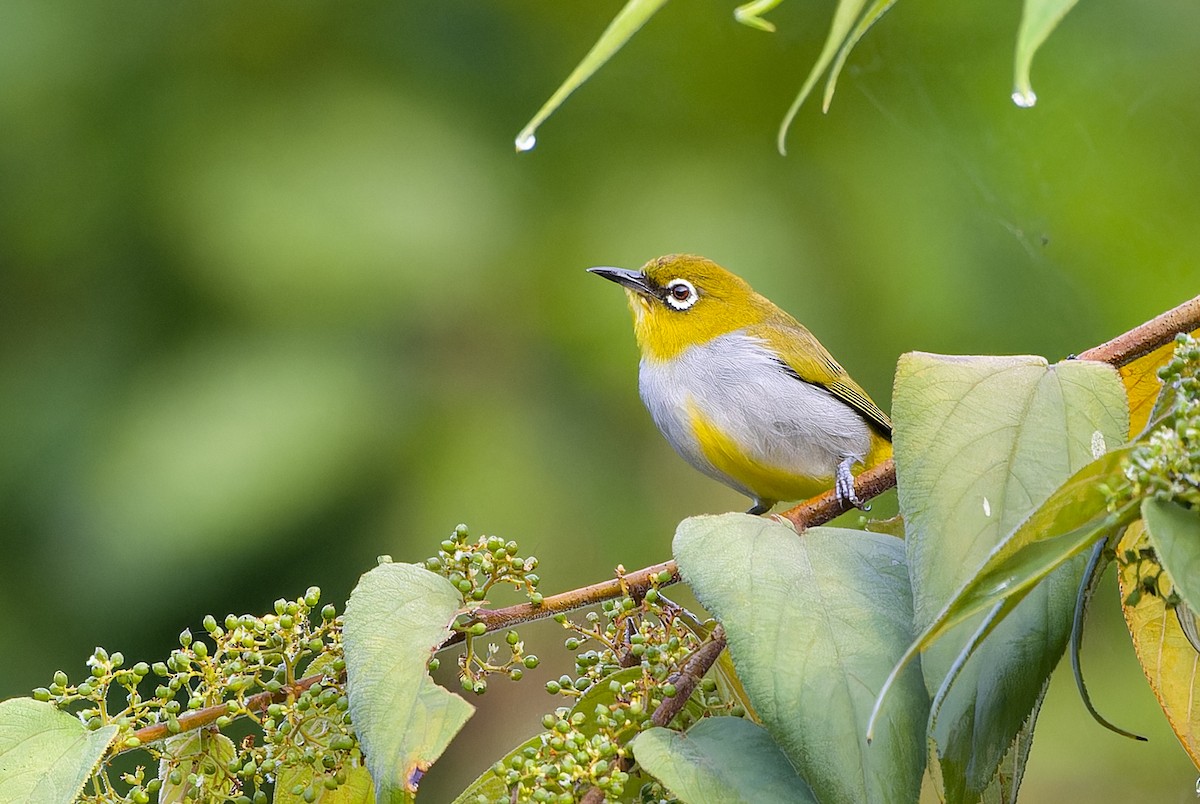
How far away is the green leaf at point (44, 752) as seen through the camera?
0.70 m

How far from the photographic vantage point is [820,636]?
63 centimetres

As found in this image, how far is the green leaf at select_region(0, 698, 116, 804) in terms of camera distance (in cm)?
70

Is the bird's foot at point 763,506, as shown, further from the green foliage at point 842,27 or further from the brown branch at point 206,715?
the green foliage at point 842,27

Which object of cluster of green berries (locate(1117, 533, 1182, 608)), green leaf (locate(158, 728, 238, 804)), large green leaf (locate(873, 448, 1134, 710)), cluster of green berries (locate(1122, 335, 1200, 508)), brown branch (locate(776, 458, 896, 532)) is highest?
cluster of green berries (locate(1122, 335, 1200, 508))

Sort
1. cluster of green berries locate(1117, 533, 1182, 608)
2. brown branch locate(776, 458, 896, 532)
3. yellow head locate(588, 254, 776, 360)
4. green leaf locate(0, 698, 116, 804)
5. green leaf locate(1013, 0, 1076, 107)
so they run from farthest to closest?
yellow head locate(588, 254, 776, 360)
brown branch locate(776, 458, 896, 532)
green leaf locate(0, 698, 116, 804)
cluster of green berries locate(1117, 533, 1182, 608)
green leaf locate(1013, 0, 1076, 107)

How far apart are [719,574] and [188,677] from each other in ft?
1.05

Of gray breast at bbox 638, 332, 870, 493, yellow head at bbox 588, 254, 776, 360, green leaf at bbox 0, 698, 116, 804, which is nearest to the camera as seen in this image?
green leaf at bbox 0, 698, 116, 804

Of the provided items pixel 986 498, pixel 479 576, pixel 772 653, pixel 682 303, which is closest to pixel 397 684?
pixel 479 576

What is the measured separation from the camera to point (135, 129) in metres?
3.18

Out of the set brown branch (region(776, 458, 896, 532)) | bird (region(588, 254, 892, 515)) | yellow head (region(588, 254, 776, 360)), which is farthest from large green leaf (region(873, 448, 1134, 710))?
yellow head (region(588, 254, 776, 360))

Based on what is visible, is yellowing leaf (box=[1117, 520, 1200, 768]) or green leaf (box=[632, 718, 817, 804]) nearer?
green leaf (box=[632, 718, 817, 804])

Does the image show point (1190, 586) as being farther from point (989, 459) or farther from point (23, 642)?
point (23, 642)

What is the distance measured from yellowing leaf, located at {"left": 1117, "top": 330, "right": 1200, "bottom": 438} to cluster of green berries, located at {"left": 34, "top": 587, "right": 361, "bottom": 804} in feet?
1.76

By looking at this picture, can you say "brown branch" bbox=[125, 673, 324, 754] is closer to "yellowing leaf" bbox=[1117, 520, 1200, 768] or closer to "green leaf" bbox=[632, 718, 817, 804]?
"green leaf" bbox=[632, 718, 817, 804]
